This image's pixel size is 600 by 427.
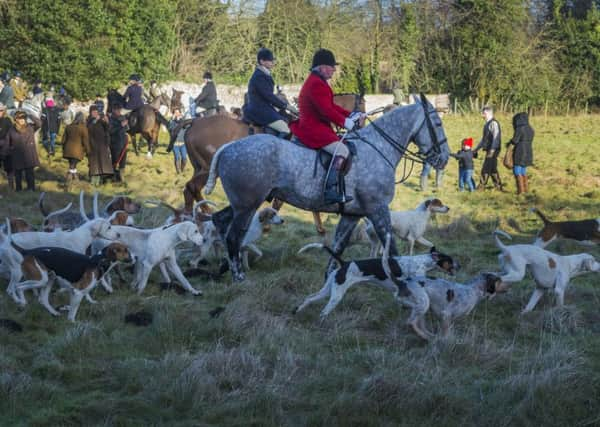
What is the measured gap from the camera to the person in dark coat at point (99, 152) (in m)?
16.1

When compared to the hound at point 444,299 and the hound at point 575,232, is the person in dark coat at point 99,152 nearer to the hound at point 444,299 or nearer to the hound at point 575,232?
the hound at point 575,232

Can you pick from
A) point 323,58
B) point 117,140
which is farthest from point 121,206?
point 117,140

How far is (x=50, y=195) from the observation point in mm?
14305

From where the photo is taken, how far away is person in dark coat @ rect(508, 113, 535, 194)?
15.1 m

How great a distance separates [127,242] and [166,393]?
313 centimetres

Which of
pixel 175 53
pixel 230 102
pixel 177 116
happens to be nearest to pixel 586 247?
pixel 177 116

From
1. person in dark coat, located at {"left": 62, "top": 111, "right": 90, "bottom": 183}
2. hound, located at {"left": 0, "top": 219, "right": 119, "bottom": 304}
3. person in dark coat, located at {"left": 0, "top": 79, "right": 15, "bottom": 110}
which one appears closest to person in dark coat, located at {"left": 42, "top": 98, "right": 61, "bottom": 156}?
person in dark coat, located at {"left": 0, "top": 79, "right": 15, "bottom": 110}

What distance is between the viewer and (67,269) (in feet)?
22.5

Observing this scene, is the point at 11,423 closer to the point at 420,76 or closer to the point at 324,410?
the point at 324,410

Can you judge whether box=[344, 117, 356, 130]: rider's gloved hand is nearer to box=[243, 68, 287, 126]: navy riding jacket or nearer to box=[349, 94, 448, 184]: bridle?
box=[349, 94, 448, 184]: bridle

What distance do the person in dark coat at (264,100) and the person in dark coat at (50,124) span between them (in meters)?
12.7

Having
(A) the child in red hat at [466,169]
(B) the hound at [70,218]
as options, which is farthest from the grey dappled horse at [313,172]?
(A) the child in red hat at [466,169]

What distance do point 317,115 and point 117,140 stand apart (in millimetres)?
10103

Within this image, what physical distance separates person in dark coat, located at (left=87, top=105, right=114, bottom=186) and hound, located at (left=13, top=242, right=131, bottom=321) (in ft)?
30.3
